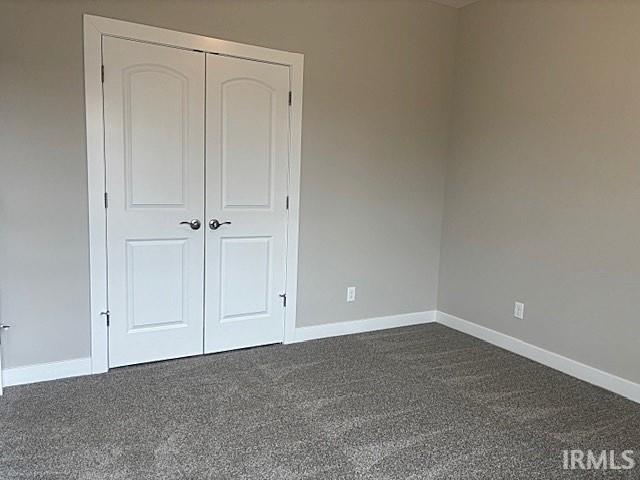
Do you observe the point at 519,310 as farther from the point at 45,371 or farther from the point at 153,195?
the point at 45,371

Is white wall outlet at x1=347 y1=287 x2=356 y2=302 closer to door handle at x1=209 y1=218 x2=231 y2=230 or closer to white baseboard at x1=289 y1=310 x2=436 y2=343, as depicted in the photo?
white baseboard at x1=289 y1=310 x2=436 y2=343

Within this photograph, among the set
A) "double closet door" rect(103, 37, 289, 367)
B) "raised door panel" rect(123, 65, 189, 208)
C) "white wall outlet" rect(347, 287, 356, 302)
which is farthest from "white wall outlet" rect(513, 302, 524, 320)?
"raised door panel" rect(123, 65, 189, 208)

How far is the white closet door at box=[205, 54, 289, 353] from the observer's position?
11.2ft

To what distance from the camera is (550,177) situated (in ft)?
11.6

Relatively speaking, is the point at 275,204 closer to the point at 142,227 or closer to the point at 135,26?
the point at 142,227

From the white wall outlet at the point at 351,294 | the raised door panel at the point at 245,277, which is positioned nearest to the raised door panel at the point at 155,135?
the raised door panel at the point at 245,277

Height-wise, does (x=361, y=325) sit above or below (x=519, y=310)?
below

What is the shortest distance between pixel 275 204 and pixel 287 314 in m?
0.85

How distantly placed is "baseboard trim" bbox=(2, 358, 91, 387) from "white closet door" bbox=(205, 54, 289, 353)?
809 mm

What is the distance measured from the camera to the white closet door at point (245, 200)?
11.2 feet

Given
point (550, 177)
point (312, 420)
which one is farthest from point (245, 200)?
point (550, 177)

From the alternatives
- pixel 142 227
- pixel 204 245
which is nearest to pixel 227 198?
pixel 204 245

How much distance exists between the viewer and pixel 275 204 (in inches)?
145

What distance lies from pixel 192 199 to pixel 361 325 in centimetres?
176
